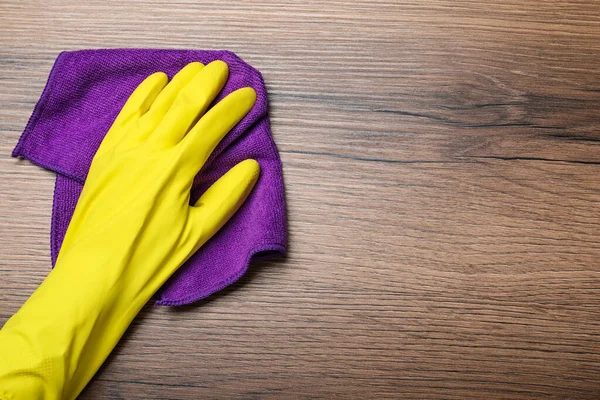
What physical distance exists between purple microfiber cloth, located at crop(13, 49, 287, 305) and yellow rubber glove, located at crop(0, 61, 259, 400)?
0.08 feet

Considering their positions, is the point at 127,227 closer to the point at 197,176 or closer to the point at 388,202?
the point at 197,176

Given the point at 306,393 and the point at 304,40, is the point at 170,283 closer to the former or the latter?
the point at 306,393

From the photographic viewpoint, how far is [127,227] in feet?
2.14

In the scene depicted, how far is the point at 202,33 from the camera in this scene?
800 millimetres

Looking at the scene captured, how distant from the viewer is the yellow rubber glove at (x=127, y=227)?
61 centimetres

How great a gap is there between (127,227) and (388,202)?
34 cm

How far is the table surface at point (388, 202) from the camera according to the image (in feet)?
2.33

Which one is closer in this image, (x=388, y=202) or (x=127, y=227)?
(x=127, y=227)

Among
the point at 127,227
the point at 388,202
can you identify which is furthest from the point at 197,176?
the point at 388,202

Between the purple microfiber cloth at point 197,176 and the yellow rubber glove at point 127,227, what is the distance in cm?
2

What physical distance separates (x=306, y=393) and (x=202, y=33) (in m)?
0.52

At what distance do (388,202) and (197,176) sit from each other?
0.26m

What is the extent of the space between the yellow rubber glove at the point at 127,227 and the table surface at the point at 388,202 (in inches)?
2.7

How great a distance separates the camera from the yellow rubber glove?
615 mm
